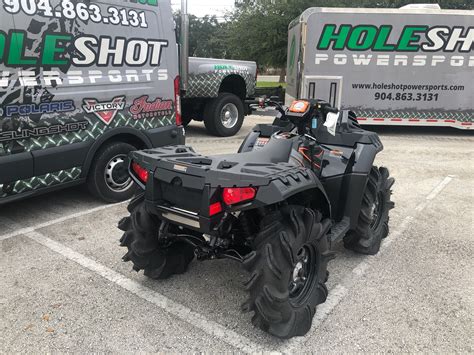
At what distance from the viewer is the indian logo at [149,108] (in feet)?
17.5

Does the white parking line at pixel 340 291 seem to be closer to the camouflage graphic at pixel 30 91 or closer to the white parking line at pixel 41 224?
the white parking line at pixel 41 224

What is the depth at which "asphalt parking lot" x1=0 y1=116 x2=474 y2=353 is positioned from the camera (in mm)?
2799

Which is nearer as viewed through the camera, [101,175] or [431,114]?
[101,175]

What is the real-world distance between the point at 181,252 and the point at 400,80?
847cm

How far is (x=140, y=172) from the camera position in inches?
118

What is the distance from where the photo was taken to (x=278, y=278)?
2590 millimetres

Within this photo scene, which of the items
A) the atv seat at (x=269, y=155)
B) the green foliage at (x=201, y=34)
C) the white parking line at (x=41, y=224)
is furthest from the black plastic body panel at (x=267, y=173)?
the green foliage at (x=201, y=34)

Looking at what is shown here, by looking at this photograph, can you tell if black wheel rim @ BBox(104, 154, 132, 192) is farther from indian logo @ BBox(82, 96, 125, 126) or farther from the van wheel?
indian logo @ BBox(82, 96, 125, 126)

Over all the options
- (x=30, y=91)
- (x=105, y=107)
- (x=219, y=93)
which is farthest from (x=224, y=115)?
(x=30, y=91)

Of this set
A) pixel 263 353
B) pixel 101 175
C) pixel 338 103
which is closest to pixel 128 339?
pixel 263 353

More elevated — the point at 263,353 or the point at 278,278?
the point at 278,278

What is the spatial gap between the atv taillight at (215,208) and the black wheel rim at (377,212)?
7.19ft

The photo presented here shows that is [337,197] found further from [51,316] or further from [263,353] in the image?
[51,316]

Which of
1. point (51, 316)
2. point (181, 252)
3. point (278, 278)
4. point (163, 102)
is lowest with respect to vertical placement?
point (51, 316)
